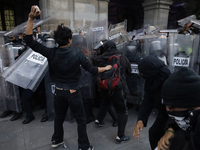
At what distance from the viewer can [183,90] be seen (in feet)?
3.57

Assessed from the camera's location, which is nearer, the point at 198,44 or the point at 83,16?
the point at 198,44

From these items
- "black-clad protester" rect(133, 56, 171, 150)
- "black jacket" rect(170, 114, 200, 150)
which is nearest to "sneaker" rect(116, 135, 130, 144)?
"black-clad protester" rect(133, 56, 171, 150)

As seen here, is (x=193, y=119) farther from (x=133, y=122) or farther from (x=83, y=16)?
(x=83, y=16)

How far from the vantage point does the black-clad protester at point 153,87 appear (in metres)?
1.88

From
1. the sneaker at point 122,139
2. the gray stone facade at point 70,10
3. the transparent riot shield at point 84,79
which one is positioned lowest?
the sneaker at point 122,139

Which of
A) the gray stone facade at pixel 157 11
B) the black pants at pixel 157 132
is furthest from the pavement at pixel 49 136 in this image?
the gray stone facade at pixel 157 11

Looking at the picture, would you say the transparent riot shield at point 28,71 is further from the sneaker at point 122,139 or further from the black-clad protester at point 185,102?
the black-clad protester at point 185,102

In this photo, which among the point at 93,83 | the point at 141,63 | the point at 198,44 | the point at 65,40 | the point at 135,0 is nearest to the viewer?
the point at 141,63

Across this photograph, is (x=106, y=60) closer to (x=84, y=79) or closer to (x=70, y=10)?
(x=84, y=79)

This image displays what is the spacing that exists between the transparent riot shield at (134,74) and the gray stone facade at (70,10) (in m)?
2.63

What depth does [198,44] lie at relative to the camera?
136 inches

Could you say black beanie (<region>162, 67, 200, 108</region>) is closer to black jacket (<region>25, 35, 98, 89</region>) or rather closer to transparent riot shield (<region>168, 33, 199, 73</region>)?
black jacket (<region>25, 35, 98, 89</region>)

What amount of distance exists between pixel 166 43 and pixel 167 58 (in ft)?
1.06

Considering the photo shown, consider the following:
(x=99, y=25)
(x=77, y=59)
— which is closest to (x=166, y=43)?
(x=99, y=25)
